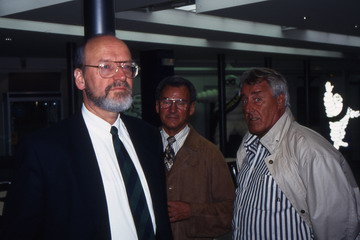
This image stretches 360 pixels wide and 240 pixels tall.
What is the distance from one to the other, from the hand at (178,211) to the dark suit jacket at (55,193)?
0.73 m

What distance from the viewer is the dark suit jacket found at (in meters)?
1.80

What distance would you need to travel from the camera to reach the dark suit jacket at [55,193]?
180cm

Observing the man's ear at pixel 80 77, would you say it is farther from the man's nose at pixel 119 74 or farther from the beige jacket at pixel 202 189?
the beige jacket at pixel 202 189

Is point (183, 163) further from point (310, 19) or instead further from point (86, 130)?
point (310, 19)

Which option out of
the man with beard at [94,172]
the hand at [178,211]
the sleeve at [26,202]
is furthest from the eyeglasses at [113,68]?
the hand at [178,211]

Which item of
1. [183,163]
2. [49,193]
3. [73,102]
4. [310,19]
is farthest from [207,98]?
[49,193]

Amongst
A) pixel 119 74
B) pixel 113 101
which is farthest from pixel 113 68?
pixel 113 101

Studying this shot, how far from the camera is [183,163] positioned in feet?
9.35

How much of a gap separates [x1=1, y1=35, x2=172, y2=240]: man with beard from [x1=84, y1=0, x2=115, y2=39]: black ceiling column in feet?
4.30

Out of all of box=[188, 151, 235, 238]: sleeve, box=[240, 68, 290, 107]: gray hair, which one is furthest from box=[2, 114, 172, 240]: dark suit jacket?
box=[240, 68, 290, 107]: gray hair

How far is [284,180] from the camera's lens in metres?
2.48

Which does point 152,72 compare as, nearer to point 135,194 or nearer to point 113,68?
point 113,68

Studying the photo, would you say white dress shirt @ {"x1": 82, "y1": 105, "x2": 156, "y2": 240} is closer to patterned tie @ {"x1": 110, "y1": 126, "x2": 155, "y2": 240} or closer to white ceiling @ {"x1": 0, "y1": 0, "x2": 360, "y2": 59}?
patterned tie @ {"x1": 110, "y1": 126, "x2": 155, "y2": 240}

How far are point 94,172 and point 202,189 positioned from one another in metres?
1.03
